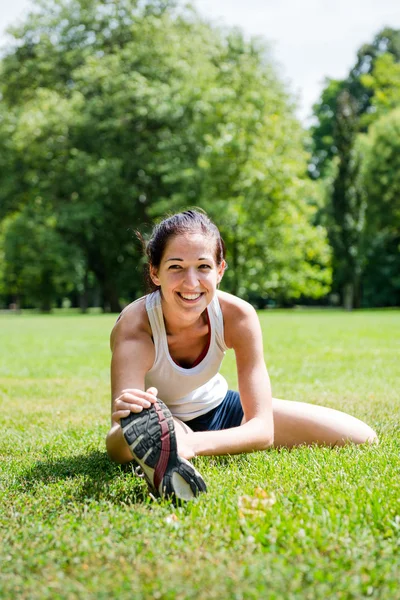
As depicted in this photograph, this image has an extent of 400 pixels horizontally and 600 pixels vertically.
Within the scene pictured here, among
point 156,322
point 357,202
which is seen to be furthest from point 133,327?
point 357,202

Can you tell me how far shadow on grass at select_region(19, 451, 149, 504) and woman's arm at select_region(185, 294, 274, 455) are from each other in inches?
16.1

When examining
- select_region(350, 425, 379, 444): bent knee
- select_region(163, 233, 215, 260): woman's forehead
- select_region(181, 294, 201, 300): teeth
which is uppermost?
select_region(163, 233, 215, 260): woman's forehead

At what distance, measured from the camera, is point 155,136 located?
31172mm

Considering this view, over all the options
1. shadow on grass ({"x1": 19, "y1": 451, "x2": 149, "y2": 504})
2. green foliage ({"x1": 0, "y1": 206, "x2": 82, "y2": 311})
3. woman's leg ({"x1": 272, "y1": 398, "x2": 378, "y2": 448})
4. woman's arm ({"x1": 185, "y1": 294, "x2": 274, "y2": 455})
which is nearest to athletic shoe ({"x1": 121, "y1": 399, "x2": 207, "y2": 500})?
shadow on grass ({"x1": 19, "y1": 451, "x2": 149, "y2": 504})

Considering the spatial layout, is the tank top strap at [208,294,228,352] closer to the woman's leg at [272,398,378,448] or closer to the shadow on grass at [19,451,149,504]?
the woman's leg at [272,398,378,448]

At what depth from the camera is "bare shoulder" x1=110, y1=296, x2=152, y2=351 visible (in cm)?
368

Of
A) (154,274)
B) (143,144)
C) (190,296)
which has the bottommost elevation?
(190,296)

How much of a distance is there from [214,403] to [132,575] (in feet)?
6.29

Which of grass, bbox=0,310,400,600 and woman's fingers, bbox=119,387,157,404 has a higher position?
woman's fingers, bbox=119,387,157,404

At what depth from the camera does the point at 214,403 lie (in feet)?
13.4

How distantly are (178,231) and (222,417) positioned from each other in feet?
4.20

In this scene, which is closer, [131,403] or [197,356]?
[131,403]

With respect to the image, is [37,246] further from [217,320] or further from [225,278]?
[217,320]

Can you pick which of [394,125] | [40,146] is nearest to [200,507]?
[40,146]
